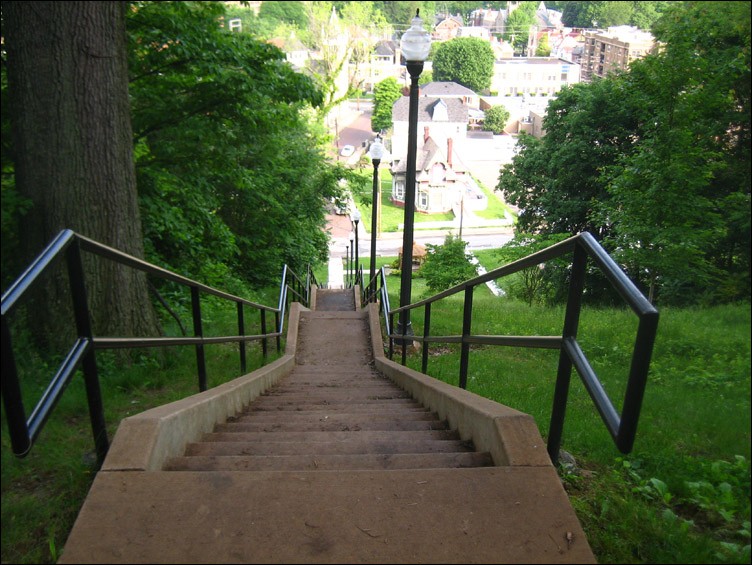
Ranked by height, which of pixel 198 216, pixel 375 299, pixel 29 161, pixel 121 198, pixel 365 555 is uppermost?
pixel 29 161

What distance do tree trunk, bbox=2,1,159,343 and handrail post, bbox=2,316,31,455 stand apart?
2530 mm

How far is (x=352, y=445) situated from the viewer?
9.61ft

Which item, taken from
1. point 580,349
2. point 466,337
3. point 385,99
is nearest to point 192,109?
point 466,337

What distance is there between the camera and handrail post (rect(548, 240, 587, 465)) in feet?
7.52

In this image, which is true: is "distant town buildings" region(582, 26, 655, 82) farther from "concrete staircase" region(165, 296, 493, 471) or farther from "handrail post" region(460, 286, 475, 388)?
"concrete staircase" region(165, 296, 493, 471)

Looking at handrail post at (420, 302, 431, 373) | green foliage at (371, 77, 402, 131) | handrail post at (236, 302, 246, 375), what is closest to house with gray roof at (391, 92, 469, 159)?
green foliage at (371, 77, 402, 131)

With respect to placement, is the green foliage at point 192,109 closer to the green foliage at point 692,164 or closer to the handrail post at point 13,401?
the handrail post at point 13,401

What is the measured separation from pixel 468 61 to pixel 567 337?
12.5m

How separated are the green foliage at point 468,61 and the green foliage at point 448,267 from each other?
11.1ft

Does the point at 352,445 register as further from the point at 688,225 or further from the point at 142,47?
the point at 142,47

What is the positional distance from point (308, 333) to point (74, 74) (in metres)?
6.15

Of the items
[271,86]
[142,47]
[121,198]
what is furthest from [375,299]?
[121,198]

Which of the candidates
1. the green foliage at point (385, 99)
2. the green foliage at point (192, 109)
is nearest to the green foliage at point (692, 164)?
the green foliage at point (192, 109)

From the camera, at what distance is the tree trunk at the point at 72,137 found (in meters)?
4.30
